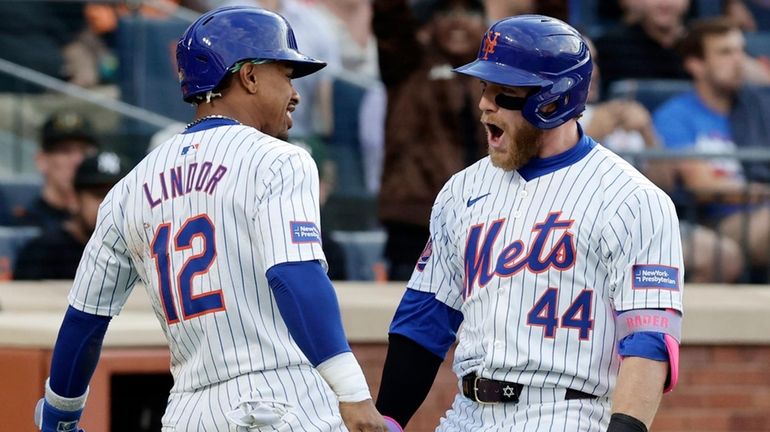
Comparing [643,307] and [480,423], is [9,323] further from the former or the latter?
[643,307]

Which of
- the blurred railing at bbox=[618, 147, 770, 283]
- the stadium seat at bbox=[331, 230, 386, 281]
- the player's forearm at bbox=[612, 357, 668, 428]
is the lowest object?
the stadium seat at bbox=[331, 230, 386, 281]

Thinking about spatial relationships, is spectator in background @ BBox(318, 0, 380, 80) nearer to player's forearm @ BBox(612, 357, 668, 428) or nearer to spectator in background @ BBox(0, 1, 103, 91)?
spectator in background @ BBox(0, 1, 103, 91)

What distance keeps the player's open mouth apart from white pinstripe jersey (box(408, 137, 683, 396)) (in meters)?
0.13

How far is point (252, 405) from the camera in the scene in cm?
338

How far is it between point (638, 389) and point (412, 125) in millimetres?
3560

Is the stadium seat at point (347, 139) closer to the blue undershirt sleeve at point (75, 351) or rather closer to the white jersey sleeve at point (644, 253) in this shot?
the blue undershirt sleeve at point (75, 351)

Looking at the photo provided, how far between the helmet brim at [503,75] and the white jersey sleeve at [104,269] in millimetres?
966

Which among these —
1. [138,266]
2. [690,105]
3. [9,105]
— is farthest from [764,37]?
[138,266]

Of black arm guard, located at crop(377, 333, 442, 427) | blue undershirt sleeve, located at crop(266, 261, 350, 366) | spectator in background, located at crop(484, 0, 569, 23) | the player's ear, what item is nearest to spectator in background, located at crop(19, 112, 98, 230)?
spectator in background, located at crop(484, 0, 569, 23)

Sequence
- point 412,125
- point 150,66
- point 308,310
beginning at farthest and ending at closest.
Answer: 1. point 150,66
2. point 412,125
3. point 308,310

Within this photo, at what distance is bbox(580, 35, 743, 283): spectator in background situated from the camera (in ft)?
21.7

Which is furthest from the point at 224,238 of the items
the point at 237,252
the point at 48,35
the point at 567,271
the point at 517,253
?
the point at 48,35

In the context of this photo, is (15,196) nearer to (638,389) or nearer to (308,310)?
(308,310)

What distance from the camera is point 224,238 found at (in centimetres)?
337
